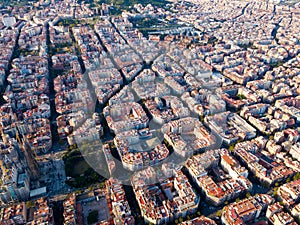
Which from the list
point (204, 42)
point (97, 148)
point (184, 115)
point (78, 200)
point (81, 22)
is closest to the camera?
point (78, 200)

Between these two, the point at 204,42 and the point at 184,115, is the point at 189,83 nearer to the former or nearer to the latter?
the point at 184,115

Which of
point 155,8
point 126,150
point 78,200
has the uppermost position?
point 155,8

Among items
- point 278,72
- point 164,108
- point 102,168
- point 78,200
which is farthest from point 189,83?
point 78,200

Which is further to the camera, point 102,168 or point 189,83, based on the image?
point 189,83

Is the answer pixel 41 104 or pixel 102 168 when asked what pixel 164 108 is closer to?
pixel 102 168

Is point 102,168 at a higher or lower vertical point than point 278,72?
lower

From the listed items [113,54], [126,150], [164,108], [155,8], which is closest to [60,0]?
[155,8]

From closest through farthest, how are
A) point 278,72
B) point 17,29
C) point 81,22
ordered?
point 278,72 → point 17,29 → point 81,22
